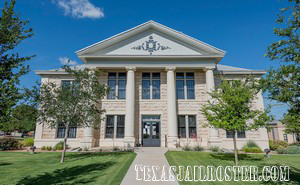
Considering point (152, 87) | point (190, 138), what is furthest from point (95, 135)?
point (190, 138)

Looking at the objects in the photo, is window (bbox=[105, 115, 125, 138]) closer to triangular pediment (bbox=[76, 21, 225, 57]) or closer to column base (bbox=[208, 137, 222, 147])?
triangular pediment (bbox=[76, 21, 225, 57])

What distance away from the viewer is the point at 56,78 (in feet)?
69.8

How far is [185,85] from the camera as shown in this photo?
829 inches

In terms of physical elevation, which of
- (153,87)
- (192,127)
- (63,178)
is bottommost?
(63,178)

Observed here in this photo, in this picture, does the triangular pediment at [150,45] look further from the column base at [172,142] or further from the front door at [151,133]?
the column base at [172,142]

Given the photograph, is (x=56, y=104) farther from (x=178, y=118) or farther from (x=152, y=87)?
(x=178, y=118)

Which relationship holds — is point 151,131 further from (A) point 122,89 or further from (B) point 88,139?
(B) point 88,139

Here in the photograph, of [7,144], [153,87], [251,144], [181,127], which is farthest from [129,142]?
[251,144]

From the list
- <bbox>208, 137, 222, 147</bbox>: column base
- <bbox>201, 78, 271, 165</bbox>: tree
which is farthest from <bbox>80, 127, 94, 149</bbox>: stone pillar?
<bbox>201, 78, 271, 165</bbox>: tree

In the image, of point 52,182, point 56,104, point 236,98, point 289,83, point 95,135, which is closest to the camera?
point 289,83

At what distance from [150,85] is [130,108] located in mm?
3793

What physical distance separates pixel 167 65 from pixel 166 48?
1.96m

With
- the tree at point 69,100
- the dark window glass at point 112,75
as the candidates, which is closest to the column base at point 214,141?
the tree at point 69,100

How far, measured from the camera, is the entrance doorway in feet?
64.5
